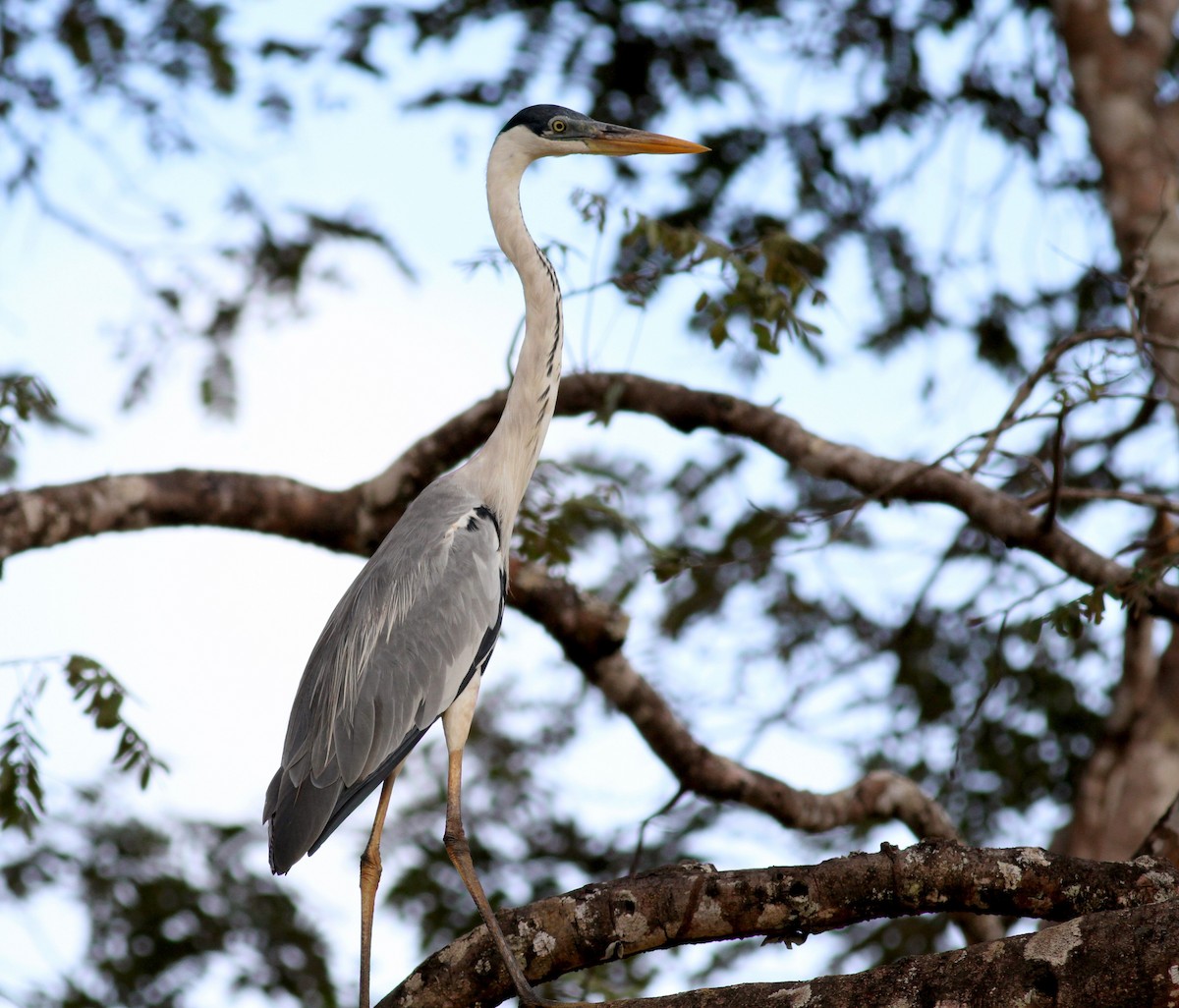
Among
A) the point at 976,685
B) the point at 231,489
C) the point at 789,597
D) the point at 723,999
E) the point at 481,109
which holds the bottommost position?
the point at 723,999

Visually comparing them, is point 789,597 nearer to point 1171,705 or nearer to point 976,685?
point 976,685

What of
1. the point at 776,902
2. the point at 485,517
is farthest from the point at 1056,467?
the point at 485,517

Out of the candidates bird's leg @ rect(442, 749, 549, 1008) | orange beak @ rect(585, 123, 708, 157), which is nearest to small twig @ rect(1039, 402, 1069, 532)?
orange beak @ rect(585, 123, 708, 157)

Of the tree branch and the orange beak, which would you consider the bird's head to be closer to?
the orange beak

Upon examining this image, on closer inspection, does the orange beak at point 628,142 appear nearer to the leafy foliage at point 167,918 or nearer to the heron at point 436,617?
the heron at point 436,617

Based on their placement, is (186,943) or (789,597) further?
(789,597)

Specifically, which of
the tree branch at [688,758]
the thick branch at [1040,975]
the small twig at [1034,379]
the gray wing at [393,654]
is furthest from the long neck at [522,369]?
the thick branch at [1040,975]

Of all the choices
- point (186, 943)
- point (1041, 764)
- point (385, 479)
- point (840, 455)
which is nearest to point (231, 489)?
point (385, 479)

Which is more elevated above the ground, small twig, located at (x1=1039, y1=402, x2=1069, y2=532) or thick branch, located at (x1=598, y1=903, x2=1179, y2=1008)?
small twig, located at (x1=1039, y1=402, x2=1069, y2=532)

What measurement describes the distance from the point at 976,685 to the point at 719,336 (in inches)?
154

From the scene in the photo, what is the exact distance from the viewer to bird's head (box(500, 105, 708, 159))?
4367 millimetres

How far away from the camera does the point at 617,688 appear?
4.72 m

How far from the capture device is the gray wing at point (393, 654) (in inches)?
146

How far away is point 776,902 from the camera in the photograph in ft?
9.31
